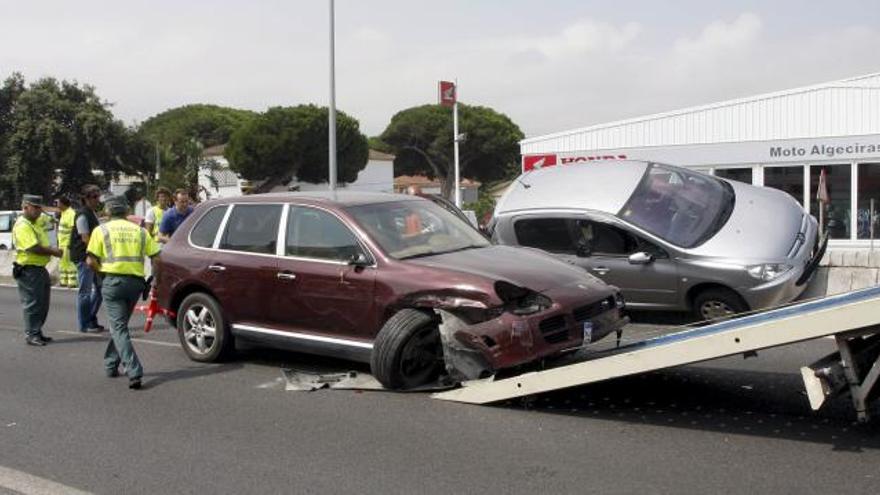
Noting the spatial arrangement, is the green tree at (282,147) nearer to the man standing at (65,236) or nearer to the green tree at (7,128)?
the green tree at (7,128)

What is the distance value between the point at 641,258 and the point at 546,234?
1268 millimetres

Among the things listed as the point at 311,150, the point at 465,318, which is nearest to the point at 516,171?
the point at 311,150

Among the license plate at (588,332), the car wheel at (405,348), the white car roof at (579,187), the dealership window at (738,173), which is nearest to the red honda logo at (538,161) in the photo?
the dealership window at (738,173)

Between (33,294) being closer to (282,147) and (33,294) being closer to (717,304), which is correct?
(717,304)

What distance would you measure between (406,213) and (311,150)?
51.5 meters

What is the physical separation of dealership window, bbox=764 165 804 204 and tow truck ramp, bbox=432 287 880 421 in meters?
17.5

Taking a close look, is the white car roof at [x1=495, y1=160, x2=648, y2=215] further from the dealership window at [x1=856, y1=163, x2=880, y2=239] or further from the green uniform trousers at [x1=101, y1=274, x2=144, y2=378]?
the dealership window at [x1=856, y1=163, x2=880, y2=239]

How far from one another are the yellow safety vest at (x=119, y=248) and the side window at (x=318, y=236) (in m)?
1.28

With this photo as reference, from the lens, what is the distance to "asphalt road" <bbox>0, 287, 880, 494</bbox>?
4527mm

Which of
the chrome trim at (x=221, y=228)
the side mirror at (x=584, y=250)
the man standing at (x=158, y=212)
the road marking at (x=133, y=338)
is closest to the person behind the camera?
the chrome trim at (x=221, y=228)

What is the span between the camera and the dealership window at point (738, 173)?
22375 mm

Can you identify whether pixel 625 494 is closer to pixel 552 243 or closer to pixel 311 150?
pixel 552 243

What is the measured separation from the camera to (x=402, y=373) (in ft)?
20.4

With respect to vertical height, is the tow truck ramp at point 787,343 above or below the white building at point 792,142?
below
